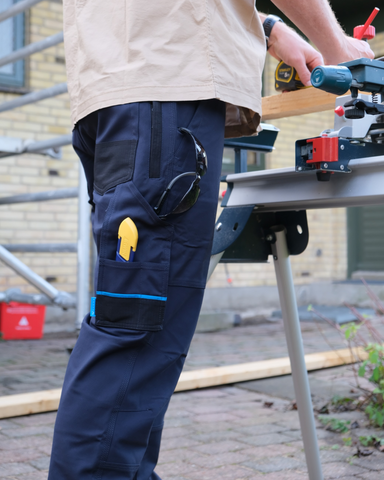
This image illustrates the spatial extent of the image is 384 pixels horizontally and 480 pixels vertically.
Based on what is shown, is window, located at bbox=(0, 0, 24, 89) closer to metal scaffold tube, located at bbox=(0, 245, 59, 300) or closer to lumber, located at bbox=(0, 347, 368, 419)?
metal scaffold tube, located at bbox=(0, 245, 59, 300)

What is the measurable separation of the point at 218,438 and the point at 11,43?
4.48m

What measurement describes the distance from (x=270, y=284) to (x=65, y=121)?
302cm

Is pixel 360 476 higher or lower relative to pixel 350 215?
lower

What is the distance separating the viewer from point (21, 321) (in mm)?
4965

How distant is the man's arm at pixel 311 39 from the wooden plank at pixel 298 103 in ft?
0.13

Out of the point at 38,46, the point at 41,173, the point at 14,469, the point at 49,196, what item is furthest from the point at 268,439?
the point at 41,173

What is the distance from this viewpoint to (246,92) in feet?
4.00

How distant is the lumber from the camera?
9.14 ft

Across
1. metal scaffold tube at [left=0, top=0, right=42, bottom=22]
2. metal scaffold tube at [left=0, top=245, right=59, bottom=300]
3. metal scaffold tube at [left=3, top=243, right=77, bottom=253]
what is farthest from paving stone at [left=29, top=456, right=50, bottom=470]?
metal scaffold tube at [left=0, top=0, right=42, bottom=22]

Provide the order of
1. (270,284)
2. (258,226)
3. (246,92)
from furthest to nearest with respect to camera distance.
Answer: (270,284)
(258,226)
(246,92)

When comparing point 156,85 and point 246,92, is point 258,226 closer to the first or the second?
point 246,92

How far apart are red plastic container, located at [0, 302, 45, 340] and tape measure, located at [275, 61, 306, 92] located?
12.1 feet

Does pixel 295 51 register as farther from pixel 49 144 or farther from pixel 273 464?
pixel 49 144

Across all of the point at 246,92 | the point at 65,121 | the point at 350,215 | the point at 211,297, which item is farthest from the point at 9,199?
the point at 350,215
